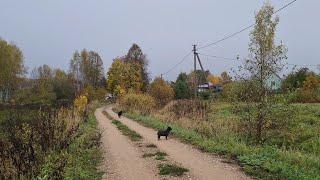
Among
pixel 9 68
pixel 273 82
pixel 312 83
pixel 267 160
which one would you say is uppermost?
pixel 9 68

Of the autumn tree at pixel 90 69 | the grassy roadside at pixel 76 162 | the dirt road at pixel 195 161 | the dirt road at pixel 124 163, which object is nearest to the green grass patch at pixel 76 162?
the grassy roadside at pixel 76 162

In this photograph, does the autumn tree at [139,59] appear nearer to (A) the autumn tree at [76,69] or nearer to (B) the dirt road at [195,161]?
(A) the autumn tree at [76,69]

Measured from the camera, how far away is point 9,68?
253ft

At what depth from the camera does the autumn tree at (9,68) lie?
76.4 meters

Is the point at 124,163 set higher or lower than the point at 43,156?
lower

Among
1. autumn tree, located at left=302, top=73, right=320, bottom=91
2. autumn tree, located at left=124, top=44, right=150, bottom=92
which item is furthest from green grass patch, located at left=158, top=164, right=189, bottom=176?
autumn tree, located at left=124, top=44, right=150, bottom=92

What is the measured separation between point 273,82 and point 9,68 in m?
67.6

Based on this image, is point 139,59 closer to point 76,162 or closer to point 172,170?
point 76,162

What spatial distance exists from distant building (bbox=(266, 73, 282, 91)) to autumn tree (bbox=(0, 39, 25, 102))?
66223mm

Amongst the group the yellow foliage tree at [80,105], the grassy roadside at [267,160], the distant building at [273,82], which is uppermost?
the distant building at [273,82]

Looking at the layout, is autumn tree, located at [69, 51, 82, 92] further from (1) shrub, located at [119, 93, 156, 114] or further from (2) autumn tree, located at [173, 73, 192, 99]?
(1) shrub, located at [119, 93, 156, 114]

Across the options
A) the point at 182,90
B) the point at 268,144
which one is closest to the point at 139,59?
the point at 182,90

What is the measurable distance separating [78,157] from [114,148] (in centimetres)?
328

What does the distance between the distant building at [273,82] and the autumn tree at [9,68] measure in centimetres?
6622
